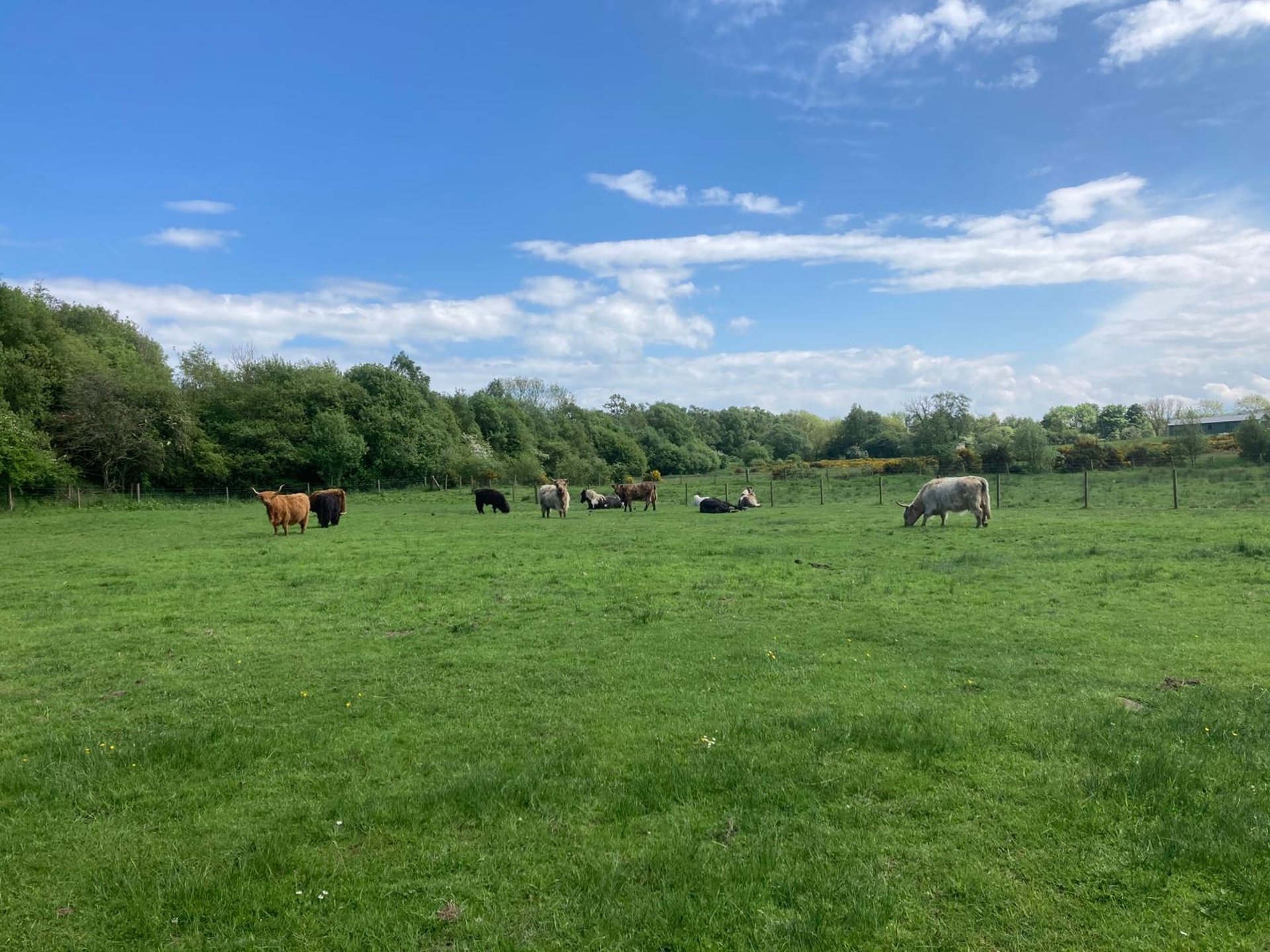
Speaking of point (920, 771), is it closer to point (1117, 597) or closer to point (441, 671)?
point (441, 671)

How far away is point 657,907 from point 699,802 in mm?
1142

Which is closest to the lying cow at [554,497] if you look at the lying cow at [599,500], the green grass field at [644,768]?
the lying cow at [599,500]

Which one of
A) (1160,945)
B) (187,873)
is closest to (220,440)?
(187,873)

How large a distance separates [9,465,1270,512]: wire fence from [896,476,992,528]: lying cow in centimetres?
487

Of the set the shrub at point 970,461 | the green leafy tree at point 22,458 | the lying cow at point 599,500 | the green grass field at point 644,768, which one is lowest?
the green grass field at point 644,768

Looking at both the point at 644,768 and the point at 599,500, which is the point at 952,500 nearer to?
the point at 599,500

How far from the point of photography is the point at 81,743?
235 inches

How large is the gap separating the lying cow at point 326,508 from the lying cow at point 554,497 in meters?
9.29

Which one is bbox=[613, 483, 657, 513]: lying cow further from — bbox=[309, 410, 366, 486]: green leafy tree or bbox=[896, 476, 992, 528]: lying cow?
bbox=[309, 410, 366, 486]: green leafy tree

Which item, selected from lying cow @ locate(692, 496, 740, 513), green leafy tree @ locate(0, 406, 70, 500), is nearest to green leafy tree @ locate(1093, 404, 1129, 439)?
lying cow @ locate(692, 496, 740, 513)

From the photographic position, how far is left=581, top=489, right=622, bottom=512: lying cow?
39.9 m

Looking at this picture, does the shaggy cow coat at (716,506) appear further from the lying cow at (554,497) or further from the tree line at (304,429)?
the tree line at (304,429)

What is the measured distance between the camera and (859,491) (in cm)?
4197

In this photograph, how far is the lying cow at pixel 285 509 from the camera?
24.0 metres
